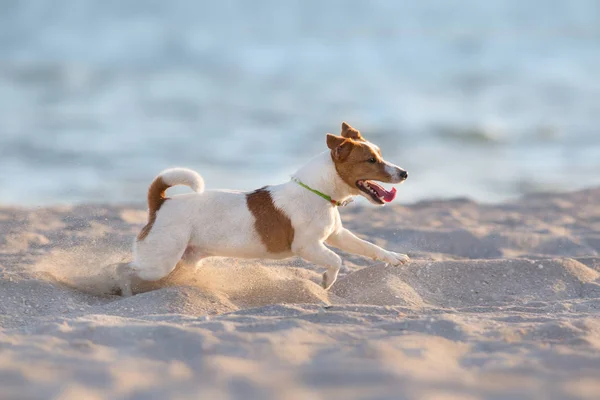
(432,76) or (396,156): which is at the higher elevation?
(432,76)

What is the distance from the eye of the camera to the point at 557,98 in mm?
18234

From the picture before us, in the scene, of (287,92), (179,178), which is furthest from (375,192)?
(287,92)

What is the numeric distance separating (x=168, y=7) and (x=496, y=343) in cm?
2386

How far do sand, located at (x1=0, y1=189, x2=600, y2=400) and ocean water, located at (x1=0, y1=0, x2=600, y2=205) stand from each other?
2956mm

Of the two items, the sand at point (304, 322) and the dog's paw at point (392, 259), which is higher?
the dog's paw at point (392, 259)

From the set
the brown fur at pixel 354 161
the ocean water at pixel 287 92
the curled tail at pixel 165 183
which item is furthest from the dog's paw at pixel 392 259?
the ocean water at pixel 287 92

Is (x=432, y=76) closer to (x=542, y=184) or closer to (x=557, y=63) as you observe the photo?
(x=557, y=63)

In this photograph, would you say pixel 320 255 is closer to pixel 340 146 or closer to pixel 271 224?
pixel 271 224

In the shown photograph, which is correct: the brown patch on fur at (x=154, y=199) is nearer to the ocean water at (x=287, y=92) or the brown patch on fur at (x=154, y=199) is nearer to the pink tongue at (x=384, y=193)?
the pink tongue at (x=384, y=193)

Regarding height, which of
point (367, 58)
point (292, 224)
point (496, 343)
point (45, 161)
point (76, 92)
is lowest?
point (496, 343)

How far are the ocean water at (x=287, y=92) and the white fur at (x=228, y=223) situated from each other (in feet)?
14.8

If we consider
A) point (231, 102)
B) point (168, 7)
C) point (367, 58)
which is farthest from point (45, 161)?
point (168, 7)

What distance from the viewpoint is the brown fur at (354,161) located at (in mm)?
4832

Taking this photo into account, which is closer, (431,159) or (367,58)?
(431,159)
